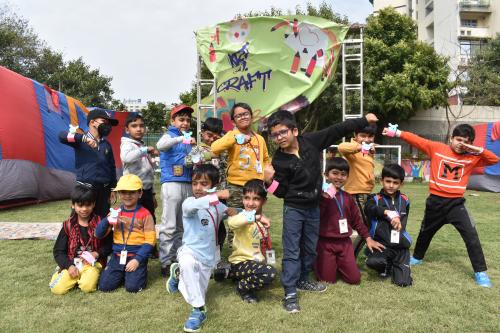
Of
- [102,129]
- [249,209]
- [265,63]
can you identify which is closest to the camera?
[249,209]

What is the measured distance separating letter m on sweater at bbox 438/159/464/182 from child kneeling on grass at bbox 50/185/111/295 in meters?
3.48

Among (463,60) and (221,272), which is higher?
(463,60)

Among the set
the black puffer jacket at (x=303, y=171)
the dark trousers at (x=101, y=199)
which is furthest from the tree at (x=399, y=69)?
the dark trousers at (x=101, y=199)

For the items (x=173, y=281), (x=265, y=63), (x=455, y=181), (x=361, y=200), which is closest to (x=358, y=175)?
(x=361, y=200)

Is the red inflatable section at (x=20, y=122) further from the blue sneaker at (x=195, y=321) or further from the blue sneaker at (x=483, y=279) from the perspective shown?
the blue sneaker at (x=483, y=279)

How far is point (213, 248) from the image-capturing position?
10.9 feet

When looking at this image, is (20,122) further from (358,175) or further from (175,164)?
(358,175)

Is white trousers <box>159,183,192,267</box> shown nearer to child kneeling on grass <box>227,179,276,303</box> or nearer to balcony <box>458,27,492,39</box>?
child kneeling on grass <box>227,179,276,303</box>

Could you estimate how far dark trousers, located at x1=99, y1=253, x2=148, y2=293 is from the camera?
11.6ft

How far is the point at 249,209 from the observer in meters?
3.39

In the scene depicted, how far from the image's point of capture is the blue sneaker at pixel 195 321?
2752 millimetres

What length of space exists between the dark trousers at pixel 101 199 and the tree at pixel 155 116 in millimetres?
23856

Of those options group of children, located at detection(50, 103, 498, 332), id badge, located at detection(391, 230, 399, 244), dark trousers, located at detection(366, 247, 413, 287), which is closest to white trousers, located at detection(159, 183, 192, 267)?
group of children, located at detection(50, 103, 498, 332)

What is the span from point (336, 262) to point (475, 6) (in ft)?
118
